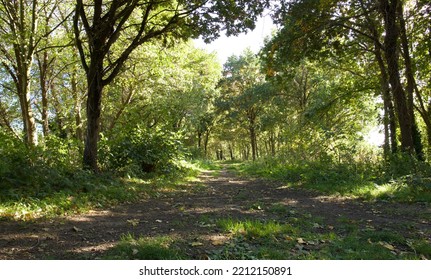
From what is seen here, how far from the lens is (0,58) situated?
13383 mm

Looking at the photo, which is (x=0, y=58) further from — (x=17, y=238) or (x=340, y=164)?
(x=340, y=164)

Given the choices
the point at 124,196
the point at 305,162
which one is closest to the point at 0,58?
the point at 124,196

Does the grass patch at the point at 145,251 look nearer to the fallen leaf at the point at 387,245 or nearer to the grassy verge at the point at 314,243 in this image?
the grassy verge at the point at 314,243

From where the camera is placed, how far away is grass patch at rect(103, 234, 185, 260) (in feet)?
11.7

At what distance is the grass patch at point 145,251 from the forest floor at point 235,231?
0.12 feet

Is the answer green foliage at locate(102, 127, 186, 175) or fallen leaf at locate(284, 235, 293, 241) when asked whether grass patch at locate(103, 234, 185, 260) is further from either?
green foliage at locate(102, 127, 186, 175)

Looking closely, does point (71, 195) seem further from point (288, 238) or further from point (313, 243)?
point (313, 243)

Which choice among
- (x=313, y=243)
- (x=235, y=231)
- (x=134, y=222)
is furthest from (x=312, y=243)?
(x=134, y=222)

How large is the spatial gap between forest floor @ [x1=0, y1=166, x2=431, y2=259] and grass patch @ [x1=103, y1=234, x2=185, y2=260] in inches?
1.4

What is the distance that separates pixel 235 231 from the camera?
4.68m

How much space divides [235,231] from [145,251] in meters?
1.52

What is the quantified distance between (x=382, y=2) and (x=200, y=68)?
15.2 meters

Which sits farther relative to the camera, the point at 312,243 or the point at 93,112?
the point at 93,112

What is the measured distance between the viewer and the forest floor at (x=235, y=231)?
382 centimetres
